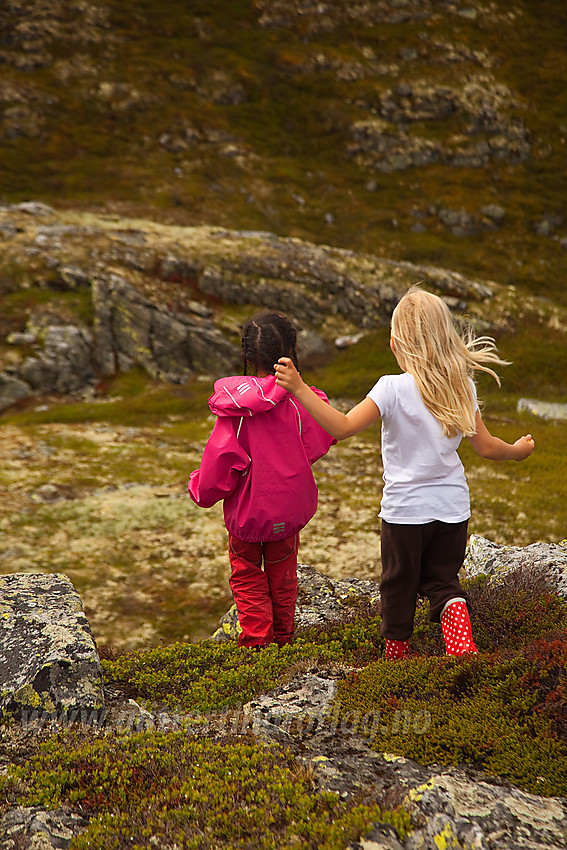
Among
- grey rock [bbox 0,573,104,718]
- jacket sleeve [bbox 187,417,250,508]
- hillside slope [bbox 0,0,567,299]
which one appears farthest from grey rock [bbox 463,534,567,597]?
hillside slope [bbox 0,0,567,299]

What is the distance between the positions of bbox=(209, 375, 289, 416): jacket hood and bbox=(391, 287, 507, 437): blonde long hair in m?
1.86

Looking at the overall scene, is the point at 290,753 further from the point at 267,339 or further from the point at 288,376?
the point at 267,339

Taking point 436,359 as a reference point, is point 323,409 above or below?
below

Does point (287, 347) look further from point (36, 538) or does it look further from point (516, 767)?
point (36, 538)

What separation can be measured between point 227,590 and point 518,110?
294 ft

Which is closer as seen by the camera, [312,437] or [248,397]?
[248,397]

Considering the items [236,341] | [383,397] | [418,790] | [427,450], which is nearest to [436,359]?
[383,397]

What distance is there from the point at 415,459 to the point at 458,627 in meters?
2.12

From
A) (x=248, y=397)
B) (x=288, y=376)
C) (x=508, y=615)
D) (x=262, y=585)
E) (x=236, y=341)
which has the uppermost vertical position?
(x=288, y=376)

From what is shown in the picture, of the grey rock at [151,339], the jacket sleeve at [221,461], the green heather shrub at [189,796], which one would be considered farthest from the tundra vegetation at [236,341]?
the jacket sleeve at [221,461]

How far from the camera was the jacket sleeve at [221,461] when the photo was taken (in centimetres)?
838

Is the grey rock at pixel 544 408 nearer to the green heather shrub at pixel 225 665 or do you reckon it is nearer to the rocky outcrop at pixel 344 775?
the green heather shrub at pixel 225 665

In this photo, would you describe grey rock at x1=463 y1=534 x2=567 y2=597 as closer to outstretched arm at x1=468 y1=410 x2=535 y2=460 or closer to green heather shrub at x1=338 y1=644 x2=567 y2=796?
outstretched arm at x1=468 y1=410 x2=535 y2=460

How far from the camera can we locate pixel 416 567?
7379 millimetres
